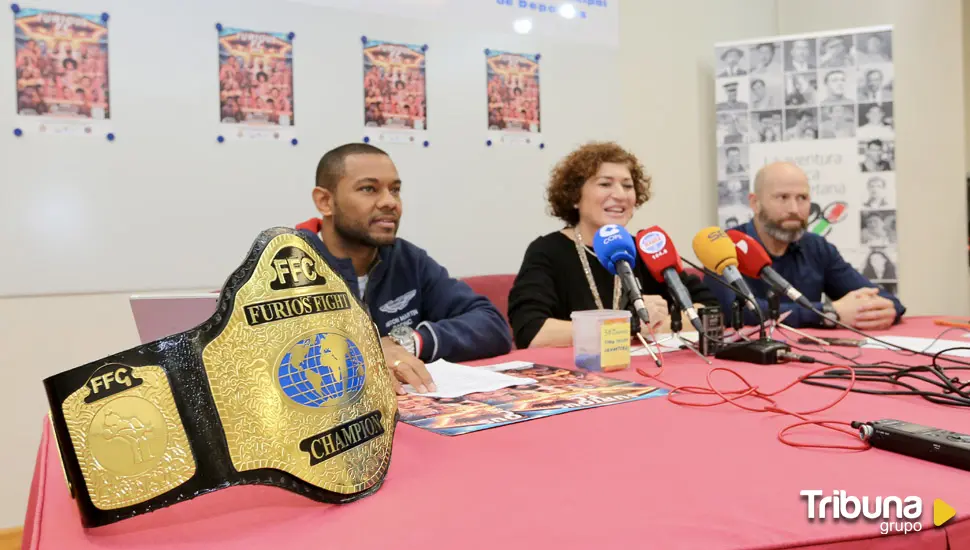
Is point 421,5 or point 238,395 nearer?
point 238,395

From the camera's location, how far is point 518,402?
97 centimetres

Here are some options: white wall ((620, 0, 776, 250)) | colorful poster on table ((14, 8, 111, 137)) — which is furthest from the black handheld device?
white wall ((620, 0, 776, 250))

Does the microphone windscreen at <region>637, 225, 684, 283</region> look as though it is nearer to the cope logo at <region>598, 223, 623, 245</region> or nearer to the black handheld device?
the cope logo at <region>598, 223, 623, 245</region>

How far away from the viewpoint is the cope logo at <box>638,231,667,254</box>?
1.38m

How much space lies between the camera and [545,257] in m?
2.20

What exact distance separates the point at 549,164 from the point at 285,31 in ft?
4.28

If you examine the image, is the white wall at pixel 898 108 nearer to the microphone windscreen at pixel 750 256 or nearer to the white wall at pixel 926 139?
the white wall at pixel 926 139

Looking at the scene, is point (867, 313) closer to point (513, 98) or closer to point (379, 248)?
point (379, 248)

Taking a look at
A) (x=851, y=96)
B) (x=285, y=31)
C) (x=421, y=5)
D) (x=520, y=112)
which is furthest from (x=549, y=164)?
(x=851, y=96)

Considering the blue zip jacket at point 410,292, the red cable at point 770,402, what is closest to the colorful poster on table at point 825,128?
the blue zip jacket at point 410,292

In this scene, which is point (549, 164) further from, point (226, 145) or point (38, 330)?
point (38, 330)

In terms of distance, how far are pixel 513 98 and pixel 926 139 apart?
2354 mm

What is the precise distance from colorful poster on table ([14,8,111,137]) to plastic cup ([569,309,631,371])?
1905 millimetres

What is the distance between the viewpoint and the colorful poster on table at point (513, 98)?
299 centimetres
